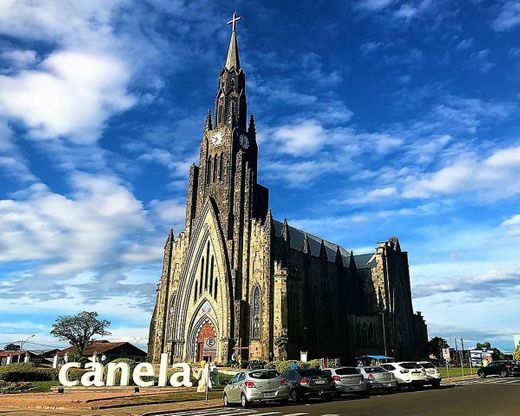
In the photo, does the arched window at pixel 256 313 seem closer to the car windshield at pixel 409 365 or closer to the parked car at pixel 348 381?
the car windshield at pixel 409 365

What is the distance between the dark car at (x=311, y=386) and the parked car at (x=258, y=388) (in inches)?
35.5

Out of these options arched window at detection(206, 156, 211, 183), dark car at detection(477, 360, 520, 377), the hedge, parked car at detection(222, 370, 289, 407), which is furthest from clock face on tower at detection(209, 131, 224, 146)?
parked car at detection(222, 370, 289, 407)

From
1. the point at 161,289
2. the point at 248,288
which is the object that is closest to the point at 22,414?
the point at 248,288

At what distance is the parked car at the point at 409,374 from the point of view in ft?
88.4

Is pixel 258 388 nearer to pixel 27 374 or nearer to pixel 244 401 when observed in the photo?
pixel 244 401

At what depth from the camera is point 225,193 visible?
193ft

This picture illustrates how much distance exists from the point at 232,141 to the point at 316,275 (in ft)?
66.3

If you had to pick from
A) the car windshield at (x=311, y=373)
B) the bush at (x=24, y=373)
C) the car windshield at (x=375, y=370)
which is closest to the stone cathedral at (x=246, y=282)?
the bush at (x=24, y=373)

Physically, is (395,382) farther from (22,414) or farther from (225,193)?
(225,193)

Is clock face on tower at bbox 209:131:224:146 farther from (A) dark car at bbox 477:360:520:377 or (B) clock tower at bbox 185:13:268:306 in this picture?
(A) dark car at bbox 477:360:520:377

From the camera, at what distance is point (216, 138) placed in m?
63.9

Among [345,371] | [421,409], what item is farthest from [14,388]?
[421,409]

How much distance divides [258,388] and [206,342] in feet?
120

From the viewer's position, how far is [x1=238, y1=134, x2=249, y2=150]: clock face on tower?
6368cm
